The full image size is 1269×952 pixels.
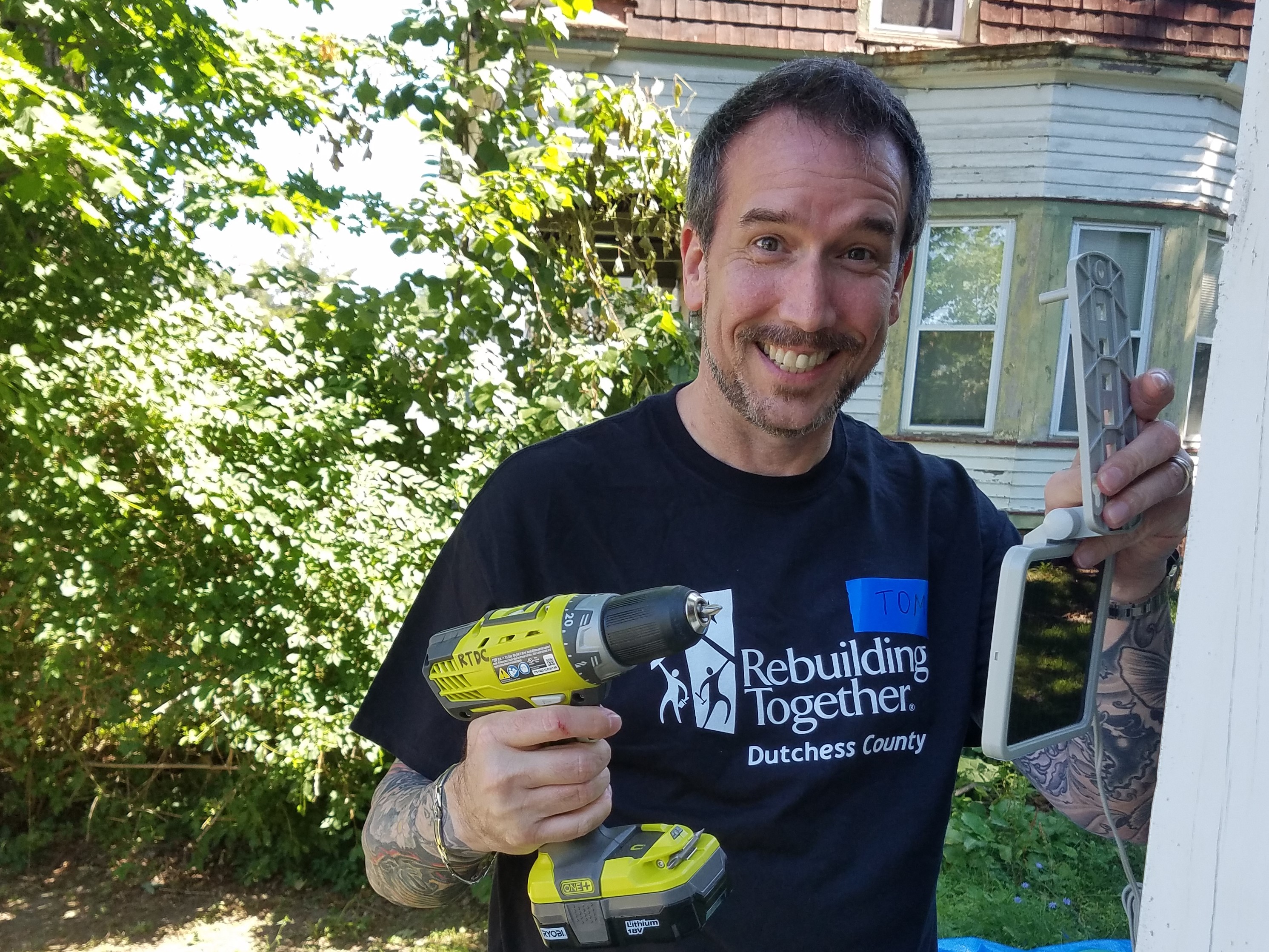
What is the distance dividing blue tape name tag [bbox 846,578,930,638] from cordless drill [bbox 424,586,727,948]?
1.57ft

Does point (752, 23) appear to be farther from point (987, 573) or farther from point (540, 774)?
point (540, 774)

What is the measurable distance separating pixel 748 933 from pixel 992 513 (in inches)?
39.8

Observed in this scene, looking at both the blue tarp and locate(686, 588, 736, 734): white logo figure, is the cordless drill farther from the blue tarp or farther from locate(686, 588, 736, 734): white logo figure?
the blue tarp

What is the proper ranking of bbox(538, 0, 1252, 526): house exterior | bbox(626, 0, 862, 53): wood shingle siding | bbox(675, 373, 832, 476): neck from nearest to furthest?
bbox(675, 373, 832, 476): neck
bbox(626, 0, 862, 53): wood shingle siding
bbox(538, 0, 1252, 526): house exterior

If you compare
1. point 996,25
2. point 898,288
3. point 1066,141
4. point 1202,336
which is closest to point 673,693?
point 898,288

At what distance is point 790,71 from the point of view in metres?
1.87

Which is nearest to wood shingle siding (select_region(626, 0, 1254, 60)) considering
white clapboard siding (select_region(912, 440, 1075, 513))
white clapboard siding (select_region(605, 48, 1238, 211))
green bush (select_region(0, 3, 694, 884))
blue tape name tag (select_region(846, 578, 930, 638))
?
white clapboard siding (select_region(605, 48, 1238, 211))

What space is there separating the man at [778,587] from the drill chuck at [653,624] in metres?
0.32

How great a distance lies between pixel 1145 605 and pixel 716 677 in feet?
2.54

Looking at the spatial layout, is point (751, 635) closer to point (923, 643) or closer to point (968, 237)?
point (923, 643)

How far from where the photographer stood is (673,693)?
1.70 meters

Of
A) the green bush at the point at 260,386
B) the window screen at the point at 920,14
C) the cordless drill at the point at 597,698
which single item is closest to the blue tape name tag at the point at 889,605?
the cordless drill at the point at 597,698

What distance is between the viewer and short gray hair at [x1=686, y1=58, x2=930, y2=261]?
5.95ft

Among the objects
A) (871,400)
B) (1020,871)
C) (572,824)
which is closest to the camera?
(572,824)
